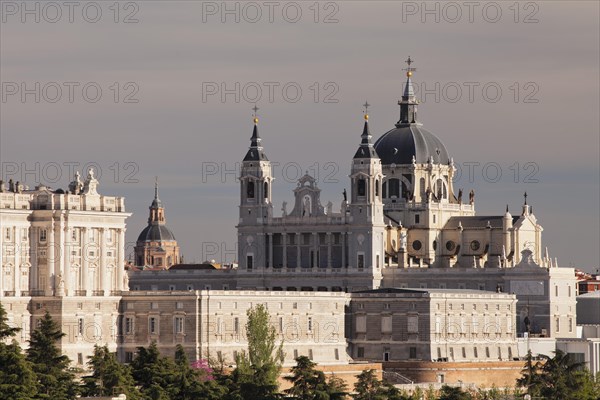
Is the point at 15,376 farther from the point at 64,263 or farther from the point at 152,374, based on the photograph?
the point at 64,263

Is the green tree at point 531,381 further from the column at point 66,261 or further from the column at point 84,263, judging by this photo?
the column at point 66,261

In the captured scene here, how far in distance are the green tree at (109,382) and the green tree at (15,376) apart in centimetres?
416

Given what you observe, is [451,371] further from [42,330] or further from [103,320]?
[42,330]

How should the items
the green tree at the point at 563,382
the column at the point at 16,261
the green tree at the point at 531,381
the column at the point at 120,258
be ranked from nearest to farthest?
1. the green tree at the point at 563,382
2. the green tree at the point at 531,381
3. the column at the point at 16,261
4. the column at the point at 120,258

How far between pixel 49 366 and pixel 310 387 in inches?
603

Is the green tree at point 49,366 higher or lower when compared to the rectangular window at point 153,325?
lower

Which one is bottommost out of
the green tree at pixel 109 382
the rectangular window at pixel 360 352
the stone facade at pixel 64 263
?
the green tree at pixel 109 382

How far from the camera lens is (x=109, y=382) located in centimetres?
13800

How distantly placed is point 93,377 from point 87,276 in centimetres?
3345

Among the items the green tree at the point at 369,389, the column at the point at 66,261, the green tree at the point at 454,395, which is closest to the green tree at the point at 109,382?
the green tree at the point at 369,389

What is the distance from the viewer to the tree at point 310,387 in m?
144

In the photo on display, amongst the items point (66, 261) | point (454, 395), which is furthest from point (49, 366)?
point (66, 261)

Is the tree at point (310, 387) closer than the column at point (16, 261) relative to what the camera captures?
Yes

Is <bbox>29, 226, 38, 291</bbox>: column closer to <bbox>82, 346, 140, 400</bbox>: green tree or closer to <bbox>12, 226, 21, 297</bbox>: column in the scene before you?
<bbox>12, 226, 21, 297</bbox>: column
